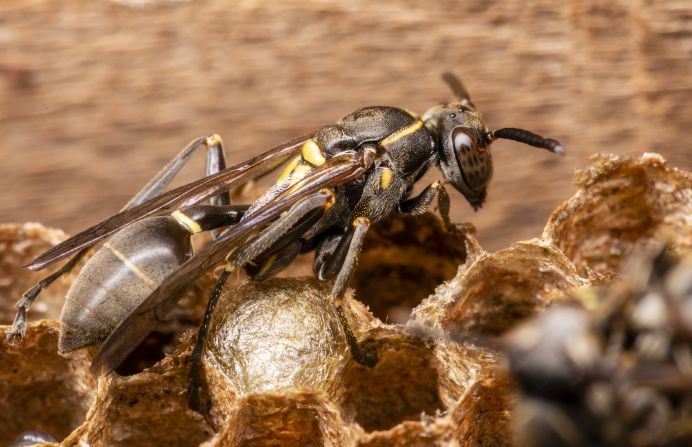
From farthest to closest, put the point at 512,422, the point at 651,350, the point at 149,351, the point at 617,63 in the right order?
1. the point at 617,63
2. the point at 149,351
3. the point at 512,422
4. the point at 651,350

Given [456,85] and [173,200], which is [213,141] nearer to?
[173,200]

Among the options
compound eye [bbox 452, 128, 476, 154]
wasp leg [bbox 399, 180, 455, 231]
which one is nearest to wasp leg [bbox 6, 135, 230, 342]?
wasp leg [bbox 399, 180, 455, 231]

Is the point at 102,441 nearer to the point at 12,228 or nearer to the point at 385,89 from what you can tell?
the point at 12,228

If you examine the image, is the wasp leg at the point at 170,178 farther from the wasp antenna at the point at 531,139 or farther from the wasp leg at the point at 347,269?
the wasp antenna at the point at 531,139

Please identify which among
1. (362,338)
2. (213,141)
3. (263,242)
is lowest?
(362,338)

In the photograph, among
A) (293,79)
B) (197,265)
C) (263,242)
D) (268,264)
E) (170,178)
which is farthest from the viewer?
(293,79)

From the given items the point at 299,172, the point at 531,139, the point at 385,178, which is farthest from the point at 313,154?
the point at 531,139

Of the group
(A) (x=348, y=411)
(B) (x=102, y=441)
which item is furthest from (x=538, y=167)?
(B) (x=102, y=441)
